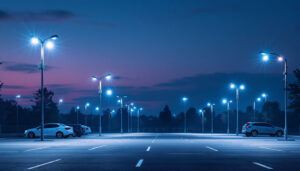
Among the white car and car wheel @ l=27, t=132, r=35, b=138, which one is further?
car wheel @ l=27, t=132, r=35, b=138

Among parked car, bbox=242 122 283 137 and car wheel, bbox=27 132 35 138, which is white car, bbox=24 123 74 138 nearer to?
car wheel, bbox=27 132 35 138

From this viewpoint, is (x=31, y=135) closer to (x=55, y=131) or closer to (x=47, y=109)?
(x=55, y=131)

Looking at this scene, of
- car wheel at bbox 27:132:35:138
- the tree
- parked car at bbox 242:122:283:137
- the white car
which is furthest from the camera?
the tree

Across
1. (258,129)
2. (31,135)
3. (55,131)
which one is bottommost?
(31,135)

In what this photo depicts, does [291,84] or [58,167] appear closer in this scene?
[58,167]

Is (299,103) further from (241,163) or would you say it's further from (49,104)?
(49,104)

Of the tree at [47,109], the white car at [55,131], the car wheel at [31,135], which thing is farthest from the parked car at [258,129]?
the tree at [47,109]

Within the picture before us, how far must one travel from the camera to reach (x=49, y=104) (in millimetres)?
107438

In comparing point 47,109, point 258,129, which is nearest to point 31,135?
point 258,129

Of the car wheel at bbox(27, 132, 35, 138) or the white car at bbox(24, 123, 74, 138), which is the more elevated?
the white car at bbox(24, 123, 74, 138)

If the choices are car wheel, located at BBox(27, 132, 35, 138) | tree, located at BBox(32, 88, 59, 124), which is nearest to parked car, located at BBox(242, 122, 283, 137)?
car wheel, located at BBox(27, 132, 35, 138)

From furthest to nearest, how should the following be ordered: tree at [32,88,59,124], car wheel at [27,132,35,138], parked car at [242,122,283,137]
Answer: tree at [32,88,59,124], parked car at [242,122,283,137], car wheel at [27,132,35,138]

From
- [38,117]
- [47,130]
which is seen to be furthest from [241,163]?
[38,117]

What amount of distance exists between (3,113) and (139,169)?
71480 mm
